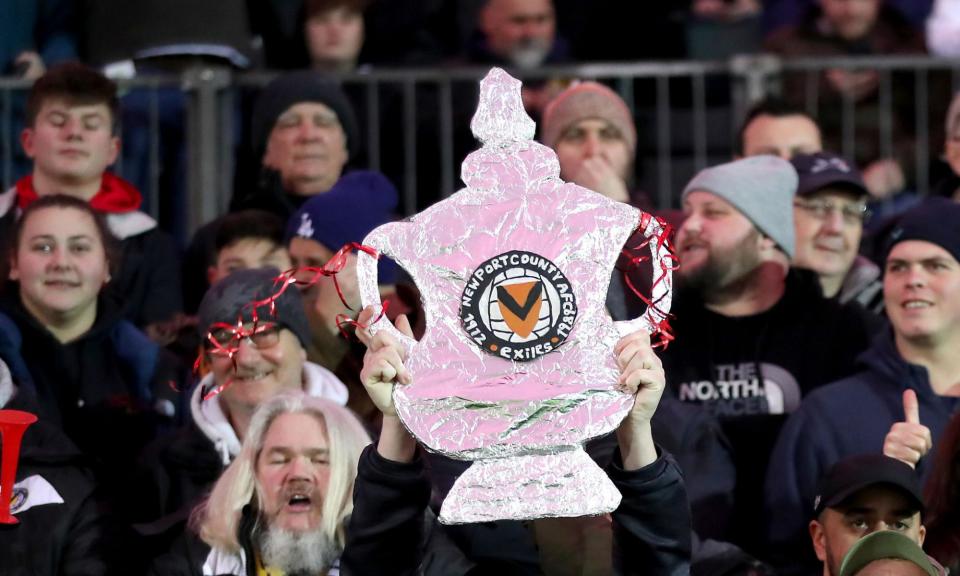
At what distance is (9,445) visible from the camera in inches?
219

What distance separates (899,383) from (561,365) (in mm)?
1932

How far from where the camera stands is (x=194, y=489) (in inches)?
246

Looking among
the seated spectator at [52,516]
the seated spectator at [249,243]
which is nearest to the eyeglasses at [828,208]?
the seated spectator at [249,243]

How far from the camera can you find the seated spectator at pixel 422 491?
4797 mm

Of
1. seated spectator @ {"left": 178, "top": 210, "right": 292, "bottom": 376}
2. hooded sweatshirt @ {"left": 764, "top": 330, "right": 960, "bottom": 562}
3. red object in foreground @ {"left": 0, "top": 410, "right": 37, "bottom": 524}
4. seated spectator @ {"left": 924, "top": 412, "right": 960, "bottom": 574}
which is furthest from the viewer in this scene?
seated spectator @ {"left": 178, "top": 210, "right": 292, "bottom": 376}

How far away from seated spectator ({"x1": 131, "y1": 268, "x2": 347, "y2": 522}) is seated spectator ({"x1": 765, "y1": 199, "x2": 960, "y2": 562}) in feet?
4.44

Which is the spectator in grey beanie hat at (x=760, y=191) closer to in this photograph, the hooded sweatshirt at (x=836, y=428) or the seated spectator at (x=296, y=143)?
the hooded sweatshirt at (x=836, y=428)

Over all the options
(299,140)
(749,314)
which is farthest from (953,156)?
(299,140)

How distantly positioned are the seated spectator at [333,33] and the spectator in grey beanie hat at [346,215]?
1.35 m

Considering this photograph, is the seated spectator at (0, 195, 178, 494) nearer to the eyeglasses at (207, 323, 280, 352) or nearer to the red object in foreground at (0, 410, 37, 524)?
the eyeglasses at (207, 323, 280, 352)

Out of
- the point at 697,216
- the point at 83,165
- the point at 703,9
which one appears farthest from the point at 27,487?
the point at 703,9

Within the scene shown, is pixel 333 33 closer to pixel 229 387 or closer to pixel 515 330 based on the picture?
pixel 229 387

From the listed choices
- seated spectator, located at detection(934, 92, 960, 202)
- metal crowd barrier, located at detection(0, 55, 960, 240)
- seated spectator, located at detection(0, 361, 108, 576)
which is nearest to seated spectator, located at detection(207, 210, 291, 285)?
metal crowd barrier, located at detection(0, 55, 960, 240)

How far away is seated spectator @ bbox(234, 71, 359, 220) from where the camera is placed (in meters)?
7.65
